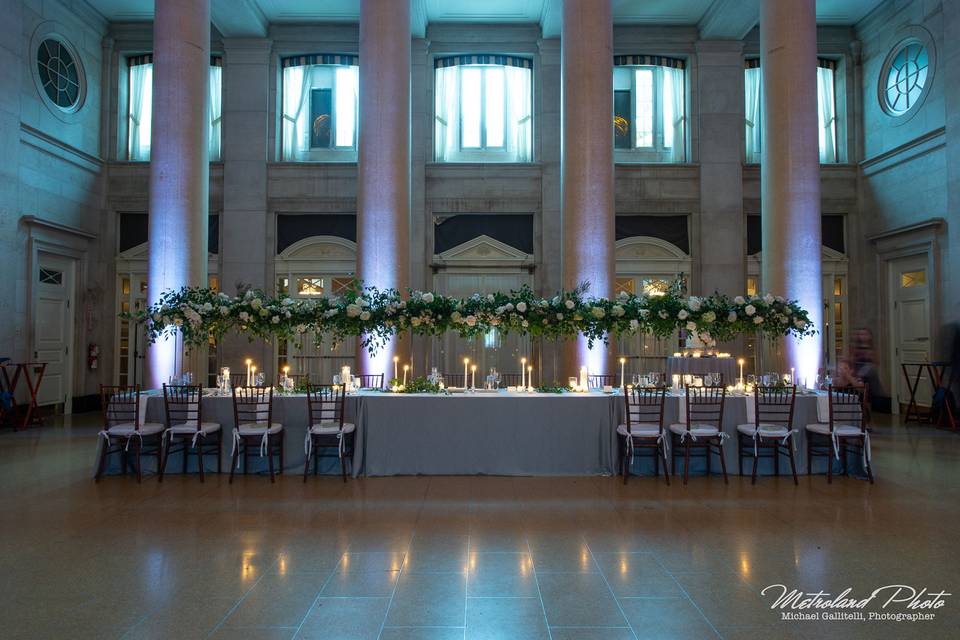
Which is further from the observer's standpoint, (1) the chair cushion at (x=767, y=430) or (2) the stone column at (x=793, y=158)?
(2) the stone column at (x=793, y=158)

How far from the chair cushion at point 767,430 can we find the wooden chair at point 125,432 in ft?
22.0

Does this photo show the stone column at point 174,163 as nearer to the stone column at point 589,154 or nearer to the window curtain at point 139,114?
the window curtain at point 139,114

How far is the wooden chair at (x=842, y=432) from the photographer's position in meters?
7.09

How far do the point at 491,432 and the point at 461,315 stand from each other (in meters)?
1.44

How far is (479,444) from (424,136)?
361 inches

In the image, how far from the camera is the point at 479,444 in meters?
7.39

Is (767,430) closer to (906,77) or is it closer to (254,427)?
(254,427)

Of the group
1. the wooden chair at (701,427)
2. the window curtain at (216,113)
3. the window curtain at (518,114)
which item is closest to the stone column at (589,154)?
the wooden chair at (701,427)

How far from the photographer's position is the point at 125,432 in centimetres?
705

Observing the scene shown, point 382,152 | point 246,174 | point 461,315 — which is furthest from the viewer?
point 246,174

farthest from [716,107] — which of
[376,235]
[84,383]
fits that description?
[84,383]

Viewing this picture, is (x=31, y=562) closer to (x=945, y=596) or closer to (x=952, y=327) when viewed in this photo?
(x=945, y=596)

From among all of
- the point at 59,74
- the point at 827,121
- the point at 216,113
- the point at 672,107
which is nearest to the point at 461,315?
the point at 672,107

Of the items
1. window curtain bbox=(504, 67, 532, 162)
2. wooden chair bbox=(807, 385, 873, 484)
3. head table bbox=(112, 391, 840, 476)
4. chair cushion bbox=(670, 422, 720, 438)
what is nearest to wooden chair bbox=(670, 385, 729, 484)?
chair cushion bbox=(670, 422, 720, 438)
